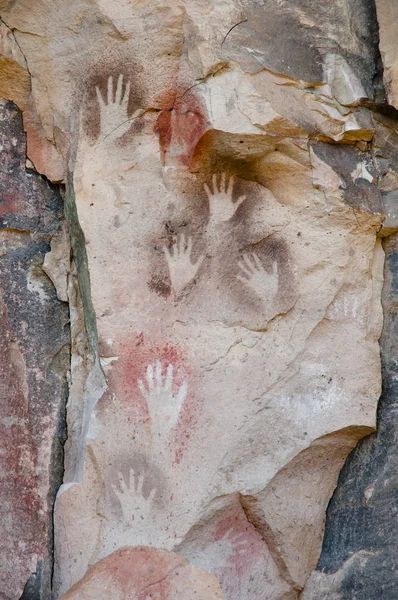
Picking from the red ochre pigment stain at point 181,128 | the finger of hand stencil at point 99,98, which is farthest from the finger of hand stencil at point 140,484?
the finger of hand stencil at point 99,98

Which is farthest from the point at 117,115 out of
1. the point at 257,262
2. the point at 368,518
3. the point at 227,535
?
the point at 368,518

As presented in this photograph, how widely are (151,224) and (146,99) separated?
330 mm

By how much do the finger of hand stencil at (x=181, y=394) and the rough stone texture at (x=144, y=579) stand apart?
36cm

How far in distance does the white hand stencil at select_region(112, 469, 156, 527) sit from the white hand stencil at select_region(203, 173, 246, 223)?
2.28ft

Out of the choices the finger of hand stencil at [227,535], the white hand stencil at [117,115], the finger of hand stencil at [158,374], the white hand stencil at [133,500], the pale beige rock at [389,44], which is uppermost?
the pale beige rock at [389,44]

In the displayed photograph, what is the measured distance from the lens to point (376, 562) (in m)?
2.07

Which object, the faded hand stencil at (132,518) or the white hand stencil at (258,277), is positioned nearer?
the faded hand stencil at (132,518)

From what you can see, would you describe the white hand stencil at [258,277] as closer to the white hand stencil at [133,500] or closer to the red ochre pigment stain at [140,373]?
the red ochre pigment stain at [140,373]

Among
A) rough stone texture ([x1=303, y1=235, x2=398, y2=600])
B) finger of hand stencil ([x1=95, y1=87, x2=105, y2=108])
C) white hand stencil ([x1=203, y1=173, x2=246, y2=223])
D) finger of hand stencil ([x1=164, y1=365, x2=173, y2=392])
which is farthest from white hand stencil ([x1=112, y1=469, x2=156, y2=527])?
finger of hand stencil ([x1=95, y1=87, x2=105, y2=108])

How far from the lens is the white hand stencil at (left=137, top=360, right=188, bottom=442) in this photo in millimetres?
2047

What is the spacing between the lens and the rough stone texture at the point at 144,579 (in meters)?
1.96

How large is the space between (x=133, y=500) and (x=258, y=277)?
651 mm

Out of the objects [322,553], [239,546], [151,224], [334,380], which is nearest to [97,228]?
[151,224]

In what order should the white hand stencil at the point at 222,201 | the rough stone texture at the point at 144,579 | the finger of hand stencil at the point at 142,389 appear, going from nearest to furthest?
the rough stone texture at the point at 144,579 → the finger of hand stencil at the point at 142,389 → the white hand stencil at the point at 222,201
